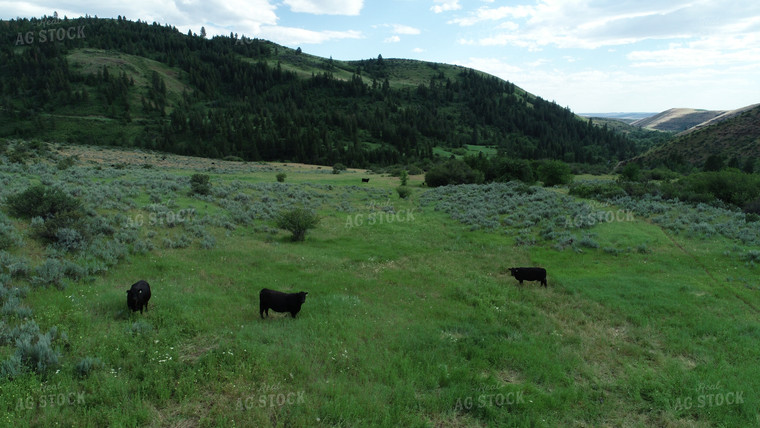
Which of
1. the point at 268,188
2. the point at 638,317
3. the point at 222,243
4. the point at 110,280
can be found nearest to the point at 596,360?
the point at 638,317

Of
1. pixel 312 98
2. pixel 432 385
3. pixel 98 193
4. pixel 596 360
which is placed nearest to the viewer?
pixel 432 385

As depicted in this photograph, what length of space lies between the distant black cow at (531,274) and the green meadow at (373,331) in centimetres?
52

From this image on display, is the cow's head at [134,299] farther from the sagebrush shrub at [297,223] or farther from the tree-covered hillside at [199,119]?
the tree-covered hillside at [199,119]

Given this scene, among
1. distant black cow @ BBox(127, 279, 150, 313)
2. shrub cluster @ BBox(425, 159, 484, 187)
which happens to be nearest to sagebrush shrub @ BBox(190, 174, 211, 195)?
distant black cow @ BBox(127, 279, 150, 313)

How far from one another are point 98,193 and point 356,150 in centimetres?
Result: 10829

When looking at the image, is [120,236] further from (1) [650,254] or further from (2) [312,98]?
(2) [312,98]

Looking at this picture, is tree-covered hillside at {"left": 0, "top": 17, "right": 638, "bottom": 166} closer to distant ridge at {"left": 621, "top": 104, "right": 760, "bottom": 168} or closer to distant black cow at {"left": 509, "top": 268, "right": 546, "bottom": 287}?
distant ridge at {"left": 621, "top": 104, "right": 760, "bottom": 168}

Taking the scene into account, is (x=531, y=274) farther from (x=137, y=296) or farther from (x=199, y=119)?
(x=199, y=119)

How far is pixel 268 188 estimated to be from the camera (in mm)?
39500

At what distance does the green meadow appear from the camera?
7.05 meters

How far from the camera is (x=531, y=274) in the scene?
51.2 feet

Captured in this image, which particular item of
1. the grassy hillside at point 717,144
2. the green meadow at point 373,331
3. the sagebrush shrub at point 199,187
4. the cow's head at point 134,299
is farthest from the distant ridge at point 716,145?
the cow's head at point 134,299

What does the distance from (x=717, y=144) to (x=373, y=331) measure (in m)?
137

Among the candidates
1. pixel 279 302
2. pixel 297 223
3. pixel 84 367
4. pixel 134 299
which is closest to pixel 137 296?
pixel 134 299
